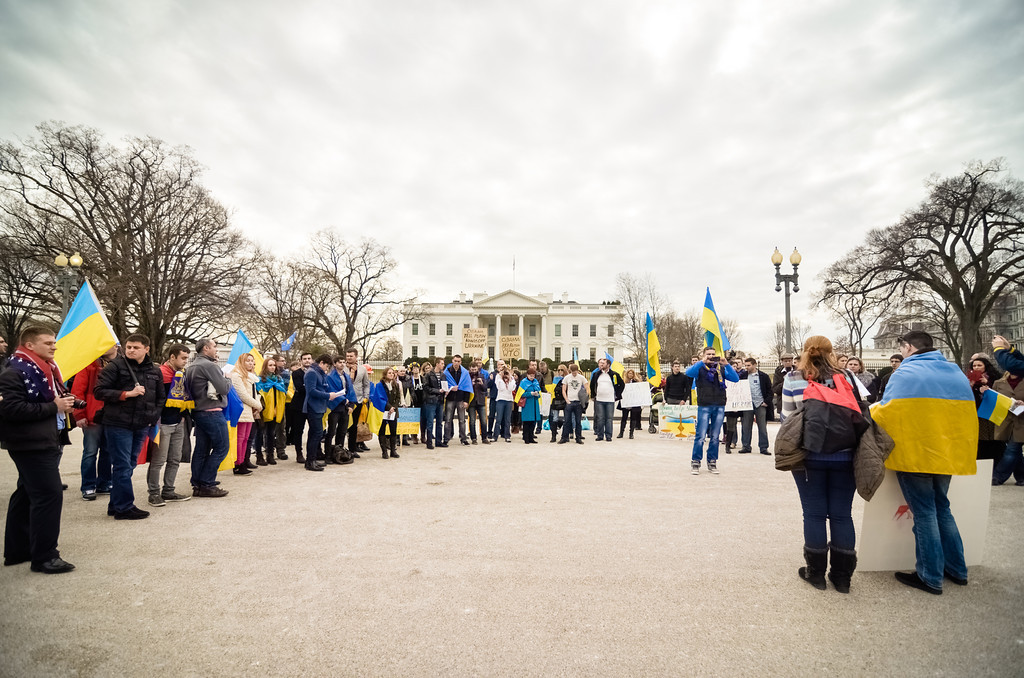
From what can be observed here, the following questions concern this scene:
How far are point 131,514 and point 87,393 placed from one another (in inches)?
87.6

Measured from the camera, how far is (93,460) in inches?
280

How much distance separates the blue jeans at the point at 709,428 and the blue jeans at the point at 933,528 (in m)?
4.63

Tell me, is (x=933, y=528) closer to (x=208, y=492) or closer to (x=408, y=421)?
(x=208, y=492)

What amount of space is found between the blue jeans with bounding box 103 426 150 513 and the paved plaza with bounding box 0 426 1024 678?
0.80 ft

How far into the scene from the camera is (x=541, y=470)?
9164 mm

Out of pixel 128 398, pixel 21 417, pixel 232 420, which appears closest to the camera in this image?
pixel 21 417

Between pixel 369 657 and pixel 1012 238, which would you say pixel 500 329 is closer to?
pixel 1012 238

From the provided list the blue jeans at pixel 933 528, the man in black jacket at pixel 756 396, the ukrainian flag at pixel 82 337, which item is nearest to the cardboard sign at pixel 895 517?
the blue jeans at pixel 933 528

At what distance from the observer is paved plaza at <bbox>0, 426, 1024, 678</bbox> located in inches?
115

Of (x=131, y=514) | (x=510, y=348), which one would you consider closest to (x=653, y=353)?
(x=510, y=348)

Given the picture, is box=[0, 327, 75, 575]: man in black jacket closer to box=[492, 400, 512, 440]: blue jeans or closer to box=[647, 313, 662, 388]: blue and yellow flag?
box=[492, 400, 512, 440]: blue jeans

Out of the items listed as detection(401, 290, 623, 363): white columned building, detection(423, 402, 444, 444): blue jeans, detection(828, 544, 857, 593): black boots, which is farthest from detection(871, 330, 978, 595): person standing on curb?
detection(401, 290, 623, 363): white columned building

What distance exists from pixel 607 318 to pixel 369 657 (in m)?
85.6

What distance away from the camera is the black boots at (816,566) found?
12.8ft
